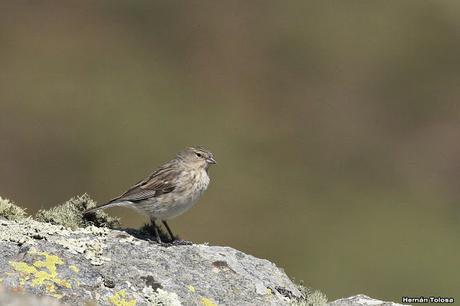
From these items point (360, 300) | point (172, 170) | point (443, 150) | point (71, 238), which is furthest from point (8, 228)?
point (443, 150)

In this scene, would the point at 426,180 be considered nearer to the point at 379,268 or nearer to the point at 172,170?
the point at 379,268

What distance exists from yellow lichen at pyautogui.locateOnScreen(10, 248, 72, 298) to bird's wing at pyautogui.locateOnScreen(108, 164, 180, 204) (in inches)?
136

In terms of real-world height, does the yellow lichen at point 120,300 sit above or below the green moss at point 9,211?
below

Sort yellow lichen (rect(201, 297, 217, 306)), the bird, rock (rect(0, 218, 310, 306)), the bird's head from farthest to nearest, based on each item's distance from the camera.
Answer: the bird's head → the bird → yellow lichen (rect(201, 297, 217, 306)) → rock (rect(0, 218, 310, 306))

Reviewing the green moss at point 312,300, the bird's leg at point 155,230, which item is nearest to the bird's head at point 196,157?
the bird's leg at point 155,230

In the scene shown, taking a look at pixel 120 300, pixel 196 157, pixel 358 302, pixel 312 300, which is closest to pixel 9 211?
pixel 120 300

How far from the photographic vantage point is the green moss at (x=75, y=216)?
1248 cm

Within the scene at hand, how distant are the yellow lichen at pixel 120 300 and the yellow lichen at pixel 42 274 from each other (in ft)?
1.64

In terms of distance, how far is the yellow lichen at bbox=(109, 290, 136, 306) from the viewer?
10.1 m

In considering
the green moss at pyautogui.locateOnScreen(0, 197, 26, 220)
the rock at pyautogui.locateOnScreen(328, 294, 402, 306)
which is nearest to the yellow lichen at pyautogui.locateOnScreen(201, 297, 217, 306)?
the rock at pyautogui.locateOnScreen(328, 294, 402, 306)

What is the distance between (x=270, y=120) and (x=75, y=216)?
45.5 meters

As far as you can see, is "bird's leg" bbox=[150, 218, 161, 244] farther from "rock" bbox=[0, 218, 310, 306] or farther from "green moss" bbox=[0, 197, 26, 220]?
"green moss" bbox=[0, 197, 26, 220]

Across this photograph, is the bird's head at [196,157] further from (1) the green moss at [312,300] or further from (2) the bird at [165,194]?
(1) the green moss at [312,300]

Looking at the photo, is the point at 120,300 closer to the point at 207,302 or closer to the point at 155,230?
the point at 207,302
